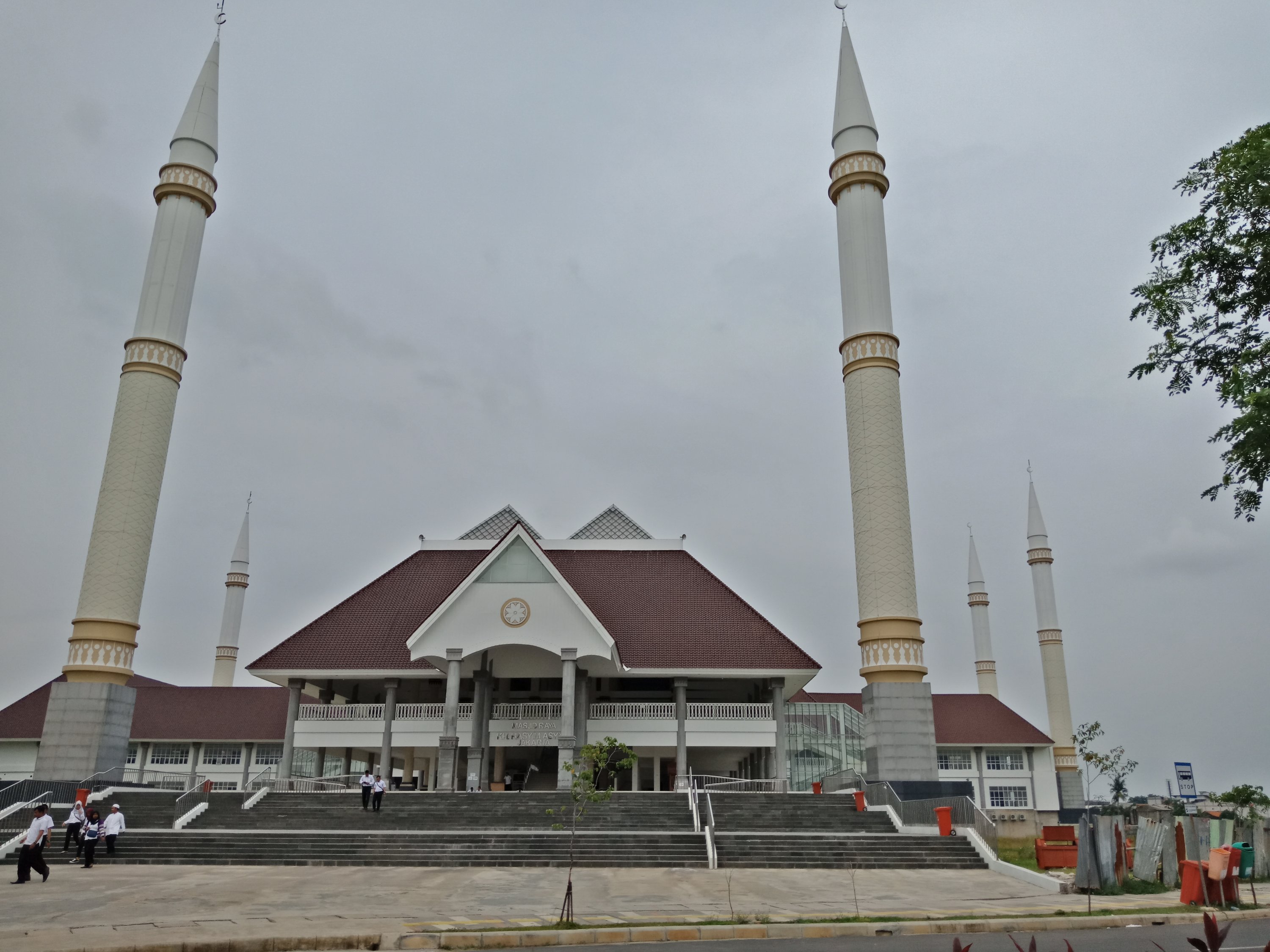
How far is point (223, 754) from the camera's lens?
46.6 m

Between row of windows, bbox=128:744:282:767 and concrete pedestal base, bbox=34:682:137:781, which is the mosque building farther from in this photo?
row of windows, bbox=128:744:282:767

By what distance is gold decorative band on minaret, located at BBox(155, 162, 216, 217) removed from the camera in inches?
1350

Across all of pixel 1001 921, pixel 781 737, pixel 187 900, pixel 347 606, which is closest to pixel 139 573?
pixel 347 606

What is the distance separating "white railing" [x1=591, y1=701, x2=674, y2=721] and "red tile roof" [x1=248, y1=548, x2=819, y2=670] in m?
1.57

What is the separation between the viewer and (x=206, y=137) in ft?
116

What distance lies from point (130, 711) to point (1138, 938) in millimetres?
28609

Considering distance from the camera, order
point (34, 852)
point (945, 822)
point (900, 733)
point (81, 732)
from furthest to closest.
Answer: point (81, 732)
point (900, 733)
point (945, 822)
point (34, 852)

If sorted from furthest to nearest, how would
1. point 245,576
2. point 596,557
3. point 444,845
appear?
1. point 245,576
2. point 596,557
3. point 444,845

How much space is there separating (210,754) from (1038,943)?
43600 mm

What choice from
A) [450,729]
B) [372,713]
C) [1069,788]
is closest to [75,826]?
[450,729]

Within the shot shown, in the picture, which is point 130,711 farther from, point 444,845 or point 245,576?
point 245,576

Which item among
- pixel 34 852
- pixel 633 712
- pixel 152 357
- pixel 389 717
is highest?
pixel 152 357

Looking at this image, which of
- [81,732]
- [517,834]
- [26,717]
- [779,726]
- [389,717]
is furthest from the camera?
[26,717]

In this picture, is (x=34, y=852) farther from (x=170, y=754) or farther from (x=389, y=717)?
(x=170, y=754)
